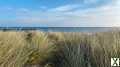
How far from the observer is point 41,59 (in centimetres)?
729

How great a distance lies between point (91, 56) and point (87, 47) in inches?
18.4

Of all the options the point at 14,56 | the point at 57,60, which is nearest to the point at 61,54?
the point at 57,60

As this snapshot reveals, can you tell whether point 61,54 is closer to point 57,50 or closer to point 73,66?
point 57,50

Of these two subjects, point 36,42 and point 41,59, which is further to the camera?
point 36,42

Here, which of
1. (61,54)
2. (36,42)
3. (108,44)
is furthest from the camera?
(36,42)

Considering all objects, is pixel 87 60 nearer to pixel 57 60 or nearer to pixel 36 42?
pixel 57 60

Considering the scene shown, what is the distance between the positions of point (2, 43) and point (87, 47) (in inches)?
83.5

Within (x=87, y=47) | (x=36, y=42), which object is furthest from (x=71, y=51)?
(x=36, y=42)

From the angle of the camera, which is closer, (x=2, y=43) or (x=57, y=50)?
(x=2, y=43)

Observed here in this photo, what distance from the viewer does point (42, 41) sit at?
876cm

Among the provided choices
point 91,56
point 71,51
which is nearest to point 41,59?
point 71,51

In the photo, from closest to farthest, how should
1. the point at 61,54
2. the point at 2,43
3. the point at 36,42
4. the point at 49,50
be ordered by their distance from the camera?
the point at 2,43
the point at 61,54
the point at 49,50
the point at 36,42

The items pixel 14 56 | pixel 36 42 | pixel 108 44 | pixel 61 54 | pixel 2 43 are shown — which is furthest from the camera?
pixel 36 42

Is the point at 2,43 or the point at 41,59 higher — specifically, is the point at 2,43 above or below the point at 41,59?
above
